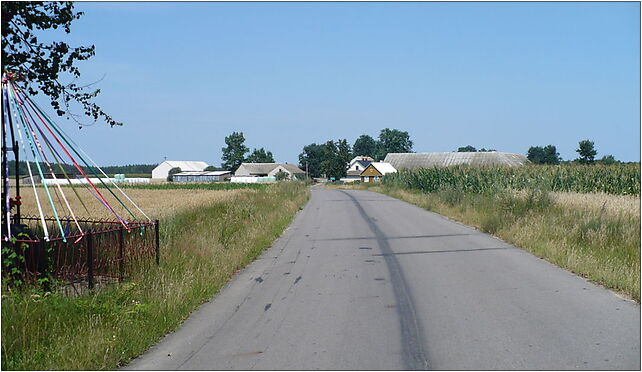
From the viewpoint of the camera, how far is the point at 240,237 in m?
15.5

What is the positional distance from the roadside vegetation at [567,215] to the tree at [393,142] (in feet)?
493

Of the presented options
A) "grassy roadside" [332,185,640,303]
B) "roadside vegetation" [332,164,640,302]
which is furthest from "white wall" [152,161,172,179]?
"grassy roadside" [332,185,640,303]

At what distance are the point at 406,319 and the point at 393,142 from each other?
182 metres

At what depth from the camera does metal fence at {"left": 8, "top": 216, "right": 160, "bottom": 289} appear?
8250mm

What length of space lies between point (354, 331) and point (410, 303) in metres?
1.71

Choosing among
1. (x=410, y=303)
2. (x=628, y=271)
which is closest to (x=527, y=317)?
(x=410, y=303)

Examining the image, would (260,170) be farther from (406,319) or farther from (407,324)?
(407,324)

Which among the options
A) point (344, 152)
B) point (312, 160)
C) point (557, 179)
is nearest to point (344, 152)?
point (344, 152)

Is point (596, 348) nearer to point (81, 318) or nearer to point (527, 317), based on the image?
point (527, 317)

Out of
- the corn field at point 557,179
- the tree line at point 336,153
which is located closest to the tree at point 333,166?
the tree line at point 336,153

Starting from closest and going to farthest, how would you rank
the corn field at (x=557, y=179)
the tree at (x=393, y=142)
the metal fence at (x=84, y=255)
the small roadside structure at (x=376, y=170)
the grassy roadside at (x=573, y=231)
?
the metal fence at (x=84, y=255)
the grassy roadside at (x=573, y=231)
the corn field at (x=557, y=179)
the small roadside structure at (x=376, y=170)
the tree at (x=393, y=142)

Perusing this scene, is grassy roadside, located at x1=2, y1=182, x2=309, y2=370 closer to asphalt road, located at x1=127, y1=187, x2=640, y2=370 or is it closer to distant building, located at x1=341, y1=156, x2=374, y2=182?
asphalt road, located at x1=127, y1=187, x2=640, y2=370

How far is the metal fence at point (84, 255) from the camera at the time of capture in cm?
825

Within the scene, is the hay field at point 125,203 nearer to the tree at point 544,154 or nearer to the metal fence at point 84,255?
the metal fence at point 84,255
